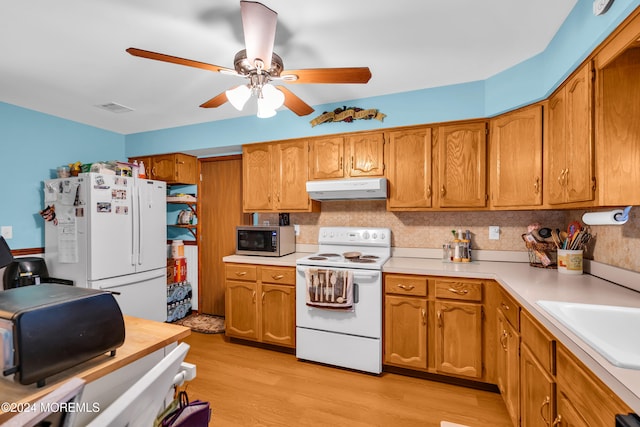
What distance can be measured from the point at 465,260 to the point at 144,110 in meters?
3.51

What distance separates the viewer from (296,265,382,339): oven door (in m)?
2.51

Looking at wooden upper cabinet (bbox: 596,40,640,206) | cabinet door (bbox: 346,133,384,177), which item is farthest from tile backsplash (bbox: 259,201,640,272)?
wooden upper cabinet (bbox: 596,40,640,206)

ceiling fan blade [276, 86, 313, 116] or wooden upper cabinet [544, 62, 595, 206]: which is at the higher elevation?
ceiling fan blade [276, 86, 313, 116]

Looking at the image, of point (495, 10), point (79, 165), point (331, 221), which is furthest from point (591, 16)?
point (79, 165)

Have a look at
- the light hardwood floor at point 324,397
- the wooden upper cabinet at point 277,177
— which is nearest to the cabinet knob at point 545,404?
the light hardwood floor at point 324,397

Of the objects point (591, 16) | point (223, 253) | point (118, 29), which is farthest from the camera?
point (223, 253)

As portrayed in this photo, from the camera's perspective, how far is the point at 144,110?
3.15 metres

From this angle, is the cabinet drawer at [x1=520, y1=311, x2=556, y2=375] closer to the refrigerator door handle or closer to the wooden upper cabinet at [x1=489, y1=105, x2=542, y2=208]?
the wooden upper cabinet at [x1=489, y1=105, x2=542, y2=208]

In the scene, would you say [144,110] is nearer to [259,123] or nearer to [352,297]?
[259,123]

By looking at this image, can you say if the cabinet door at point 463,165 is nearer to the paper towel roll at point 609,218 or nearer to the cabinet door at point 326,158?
the paper towel roll at point 609,218

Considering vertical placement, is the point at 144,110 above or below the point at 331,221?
above

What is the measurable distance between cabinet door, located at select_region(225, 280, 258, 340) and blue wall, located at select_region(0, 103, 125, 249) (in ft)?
6.83

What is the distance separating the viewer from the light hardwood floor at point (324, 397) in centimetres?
201

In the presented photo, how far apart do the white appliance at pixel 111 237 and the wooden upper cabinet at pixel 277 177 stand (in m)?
1.13
